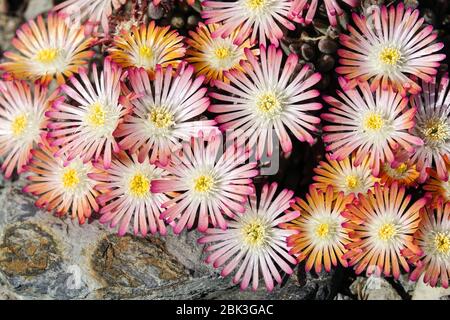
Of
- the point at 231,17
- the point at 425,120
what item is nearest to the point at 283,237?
the point at 425,120

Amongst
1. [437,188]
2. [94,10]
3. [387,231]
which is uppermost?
[94,10]

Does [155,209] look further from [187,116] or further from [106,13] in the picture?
[106,13]

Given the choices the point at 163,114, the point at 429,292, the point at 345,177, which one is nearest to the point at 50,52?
the point at 163,114

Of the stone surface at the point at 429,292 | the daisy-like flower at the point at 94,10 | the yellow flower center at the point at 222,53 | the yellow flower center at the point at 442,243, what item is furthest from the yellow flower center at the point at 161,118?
the stone surface at the point at 429,292

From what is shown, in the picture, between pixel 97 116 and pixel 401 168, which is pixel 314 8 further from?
pixel 97 116

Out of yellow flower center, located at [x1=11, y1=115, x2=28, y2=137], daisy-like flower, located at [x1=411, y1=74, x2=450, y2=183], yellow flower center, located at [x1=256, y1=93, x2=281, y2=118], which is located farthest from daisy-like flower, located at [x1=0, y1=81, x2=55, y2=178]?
daisy-like flower, located at [x1=411, y1=74, x2=450, y2=183]

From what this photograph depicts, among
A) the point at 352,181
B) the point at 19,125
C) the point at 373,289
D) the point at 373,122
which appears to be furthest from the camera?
the point at 373,289

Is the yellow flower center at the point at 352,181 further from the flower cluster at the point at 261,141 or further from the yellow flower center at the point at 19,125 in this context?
the yellow flower center at the point at 19,125

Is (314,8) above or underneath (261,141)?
above
